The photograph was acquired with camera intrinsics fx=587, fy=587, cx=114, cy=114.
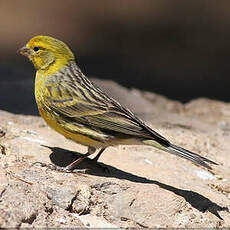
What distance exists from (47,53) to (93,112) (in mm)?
1031

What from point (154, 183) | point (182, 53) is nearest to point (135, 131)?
point (154, 183)

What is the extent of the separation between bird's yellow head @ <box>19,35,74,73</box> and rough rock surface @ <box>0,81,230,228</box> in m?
0.85

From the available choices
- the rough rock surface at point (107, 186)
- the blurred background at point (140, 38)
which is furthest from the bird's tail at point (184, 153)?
the blurred background at point (140, 38)

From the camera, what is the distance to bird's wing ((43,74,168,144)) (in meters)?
6.32

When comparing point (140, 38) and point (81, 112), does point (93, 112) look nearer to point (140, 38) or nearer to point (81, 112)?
point (81, 112)

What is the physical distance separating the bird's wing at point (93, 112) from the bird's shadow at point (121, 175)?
1.44 ft

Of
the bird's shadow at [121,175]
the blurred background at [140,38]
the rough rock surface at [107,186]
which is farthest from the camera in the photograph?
the blurred background at [140,38]

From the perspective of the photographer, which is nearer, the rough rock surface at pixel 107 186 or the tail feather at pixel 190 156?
the rough rock surface at pixel 107 186

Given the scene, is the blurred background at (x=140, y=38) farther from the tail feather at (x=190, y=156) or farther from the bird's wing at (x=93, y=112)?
the tail feather at (x=190, y=156)

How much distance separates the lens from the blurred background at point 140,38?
15156 mm

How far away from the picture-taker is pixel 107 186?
19.8ft

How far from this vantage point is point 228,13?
19.6 m

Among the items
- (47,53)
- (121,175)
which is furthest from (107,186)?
(47,53)

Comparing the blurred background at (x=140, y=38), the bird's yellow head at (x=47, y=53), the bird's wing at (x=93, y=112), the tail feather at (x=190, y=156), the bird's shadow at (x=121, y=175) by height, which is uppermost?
the bird's yellow head at (x=47, y=53)
